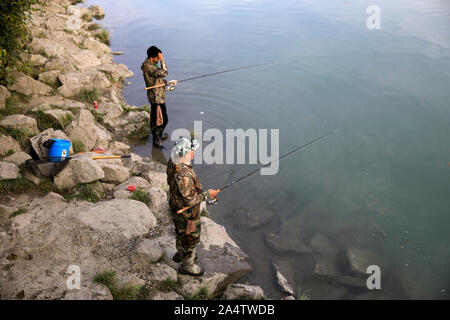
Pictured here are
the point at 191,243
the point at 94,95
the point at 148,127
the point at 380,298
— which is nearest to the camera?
the point at 191,243

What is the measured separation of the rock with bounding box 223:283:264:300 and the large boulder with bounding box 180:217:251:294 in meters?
0.31

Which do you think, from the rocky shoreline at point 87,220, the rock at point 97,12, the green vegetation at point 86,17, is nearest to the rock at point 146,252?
the rocky shoreline at point 87,220

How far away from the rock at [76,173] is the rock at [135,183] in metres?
0.65

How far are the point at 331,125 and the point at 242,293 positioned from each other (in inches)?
312

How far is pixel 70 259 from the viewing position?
5281mm

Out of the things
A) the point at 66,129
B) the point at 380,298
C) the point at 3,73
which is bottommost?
the point at 380,298

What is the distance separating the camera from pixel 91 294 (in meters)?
4.62

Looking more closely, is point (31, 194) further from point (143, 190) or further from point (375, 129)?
point (375, 129)

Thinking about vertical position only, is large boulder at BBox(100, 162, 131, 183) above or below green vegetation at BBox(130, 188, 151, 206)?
above

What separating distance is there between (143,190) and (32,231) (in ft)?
7.45

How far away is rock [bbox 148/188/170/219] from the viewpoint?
683cm

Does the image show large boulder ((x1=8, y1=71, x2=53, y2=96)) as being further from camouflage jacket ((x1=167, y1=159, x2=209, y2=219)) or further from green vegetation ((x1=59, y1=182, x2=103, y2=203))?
camouflage jacket ((x1=167, y1=159, x2=209, y2=219))

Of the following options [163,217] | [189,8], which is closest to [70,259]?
[163,217]

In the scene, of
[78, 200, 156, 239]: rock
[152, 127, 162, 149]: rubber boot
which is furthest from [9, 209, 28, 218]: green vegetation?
[152, 127, 162, 149]: rubber boot
